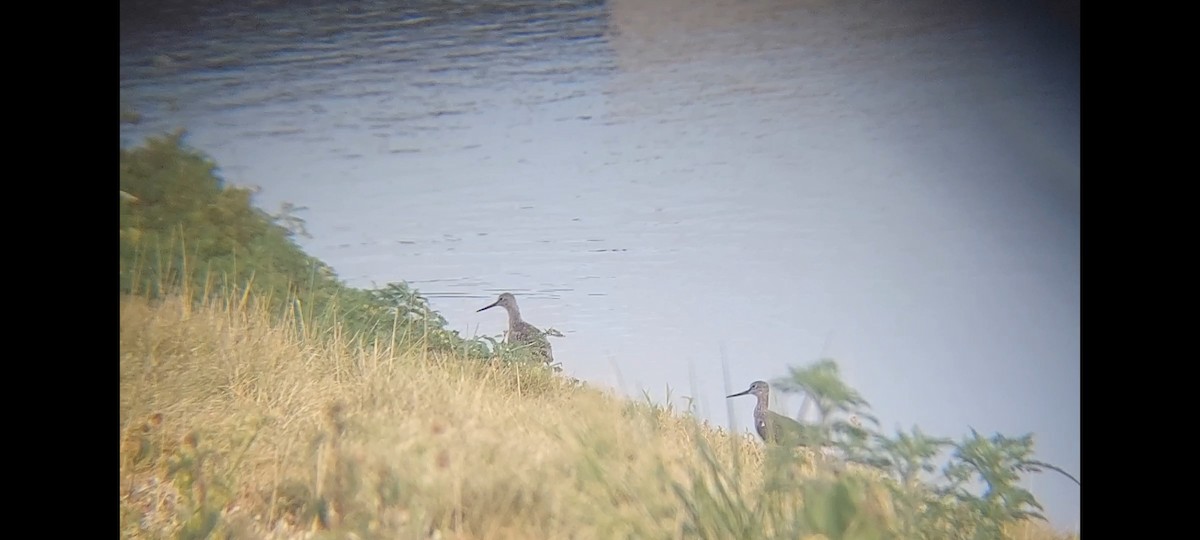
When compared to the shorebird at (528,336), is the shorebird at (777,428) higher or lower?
lower

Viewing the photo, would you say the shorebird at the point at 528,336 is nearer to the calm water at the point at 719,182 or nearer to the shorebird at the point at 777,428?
the calm water at the point at 719,182

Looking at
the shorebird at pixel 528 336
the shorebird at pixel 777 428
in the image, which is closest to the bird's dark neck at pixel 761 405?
the shorebird at pixel 777 428

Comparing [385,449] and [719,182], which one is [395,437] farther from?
[719,182]

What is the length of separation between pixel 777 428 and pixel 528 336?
601 mm

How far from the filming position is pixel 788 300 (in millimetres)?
2156

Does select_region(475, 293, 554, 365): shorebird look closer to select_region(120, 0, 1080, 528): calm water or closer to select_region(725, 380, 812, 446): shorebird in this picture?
select_region(120, 0, 1080, 528): calm water

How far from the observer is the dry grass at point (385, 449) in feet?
6.79

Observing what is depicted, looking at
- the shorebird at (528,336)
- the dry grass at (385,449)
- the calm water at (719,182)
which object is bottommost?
the dry grass at (385,449)

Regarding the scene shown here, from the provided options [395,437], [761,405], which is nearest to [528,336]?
[395,437]

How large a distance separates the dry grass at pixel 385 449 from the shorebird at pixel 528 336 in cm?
4
